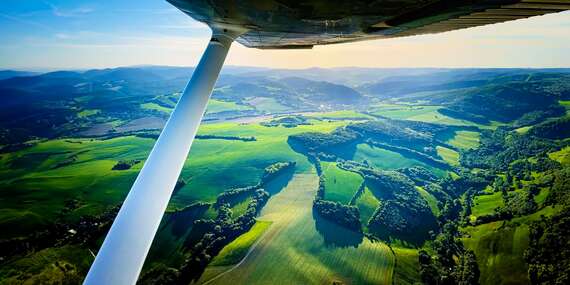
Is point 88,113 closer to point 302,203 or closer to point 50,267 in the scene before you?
point 50,267

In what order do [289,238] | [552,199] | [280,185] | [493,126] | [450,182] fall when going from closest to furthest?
Result: [289,238]
[552,199]
[280,185]
[450,182]
[493,126]

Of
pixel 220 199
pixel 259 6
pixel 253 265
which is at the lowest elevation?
pixel 253 265

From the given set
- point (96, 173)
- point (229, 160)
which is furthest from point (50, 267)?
point (229, 160)

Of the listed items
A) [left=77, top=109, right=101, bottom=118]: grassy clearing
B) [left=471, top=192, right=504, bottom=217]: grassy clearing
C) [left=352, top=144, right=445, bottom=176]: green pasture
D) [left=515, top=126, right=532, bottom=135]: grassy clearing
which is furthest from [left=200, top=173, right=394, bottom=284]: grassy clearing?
[left=77, top=109, right=101, bottom=118]: grassy clearing

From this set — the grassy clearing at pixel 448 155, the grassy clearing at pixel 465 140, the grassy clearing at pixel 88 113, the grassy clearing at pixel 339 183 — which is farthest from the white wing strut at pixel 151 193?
the grassy clearing at pixel 88 113

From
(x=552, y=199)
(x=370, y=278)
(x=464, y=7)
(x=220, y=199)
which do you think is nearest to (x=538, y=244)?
(x=552, y=199)

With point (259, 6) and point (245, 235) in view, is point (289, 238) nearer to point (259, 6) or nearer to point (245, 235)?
point (245, 235)

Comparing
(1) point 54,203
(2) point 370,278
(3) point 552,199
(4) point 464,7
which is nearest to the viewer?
(4) point 464,7
